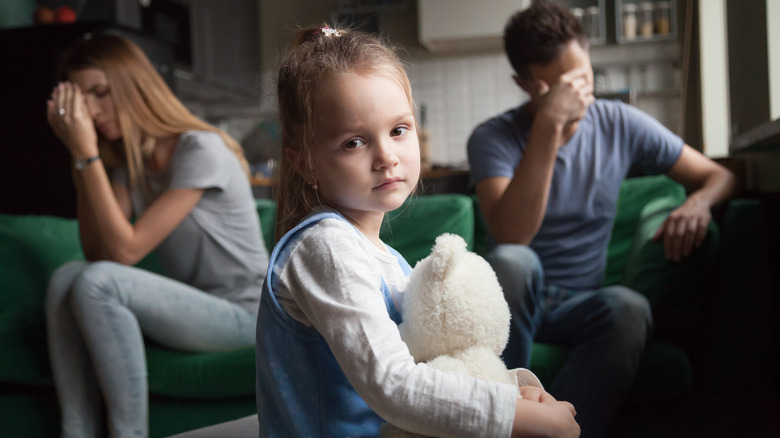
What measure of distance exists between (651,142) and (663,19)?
9.47 feet

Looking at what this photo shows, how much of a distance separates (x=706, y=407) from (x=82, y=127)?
1.33 metres

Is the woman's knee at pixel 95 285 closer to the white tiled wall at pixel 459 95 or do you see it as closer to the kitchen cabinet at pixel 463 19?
the kitchen cabinet at pixel 463 19

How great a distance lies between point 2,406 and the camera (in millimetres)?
1527

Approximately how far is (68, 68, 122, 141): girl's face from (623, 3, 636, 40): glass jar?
3.36 meters

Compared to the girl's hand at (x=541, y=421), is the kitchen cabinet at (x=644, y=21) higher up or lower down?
higher up

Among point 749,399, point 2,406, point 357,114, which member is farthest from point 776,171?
point 2,406

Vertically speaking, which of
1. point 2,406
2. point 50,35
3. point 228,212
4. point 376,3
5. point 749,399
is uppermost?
point 376,3

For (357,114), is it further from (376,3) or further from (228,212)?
(376,3)

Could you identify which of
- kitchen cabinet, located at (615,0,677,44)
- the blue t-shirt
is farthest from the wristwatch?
kitchen cabinet, located at (615,0,677,44)

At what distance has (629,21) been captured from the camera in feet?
12.9

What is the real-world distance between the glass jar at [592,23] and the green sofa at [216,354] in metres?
2.63

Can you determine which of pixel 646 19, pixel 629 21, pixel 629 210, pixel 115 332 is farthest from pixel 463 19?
pixel 115 332

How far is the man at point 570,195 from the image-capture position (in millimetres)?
962

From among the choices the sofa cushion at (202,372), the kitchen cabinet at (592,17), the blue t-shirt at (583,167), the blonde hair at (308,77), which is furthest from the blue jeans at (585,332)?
the kitchen cabinet at (592,17)
